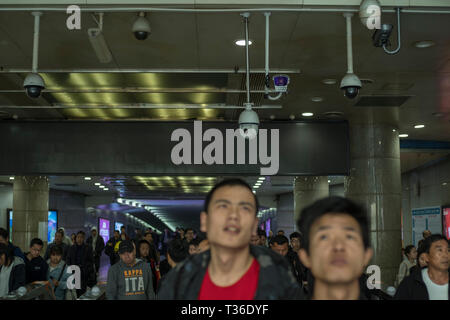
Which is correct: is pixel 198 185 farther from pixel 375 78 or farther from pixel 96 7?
pixel 96 7

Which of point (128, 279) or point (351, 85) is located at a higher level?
point (351, 85)

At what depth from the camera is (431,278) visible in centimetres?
357

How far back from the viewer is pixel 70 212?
26266 mm

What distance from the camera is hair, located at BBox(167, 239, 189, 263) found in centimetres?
494

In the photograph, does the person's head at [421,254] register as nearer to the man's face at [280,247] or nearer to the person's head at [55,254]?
the man's face at [280,247]

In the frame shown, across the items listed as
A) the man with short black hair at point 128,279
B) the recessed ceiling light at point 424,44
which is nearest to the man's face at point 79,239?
the man with short black hair at point 128,279

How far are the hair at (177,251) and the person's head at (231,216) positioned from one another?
3.51m

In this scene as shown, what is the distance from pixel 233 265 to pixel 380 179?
27.9 feet

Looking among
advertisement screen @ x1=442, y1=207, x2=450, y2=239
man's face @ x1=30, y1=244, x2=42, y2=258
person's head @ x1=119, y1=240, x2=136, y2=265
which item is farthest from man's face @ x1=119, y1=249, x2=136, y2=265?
advertisement screen @ x1=442, y1=207, x2=450, y2=239

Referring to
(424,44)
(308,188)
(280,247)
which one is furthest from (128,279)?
(308,188)

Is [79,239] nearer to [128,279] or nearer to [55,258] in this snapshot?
[55,258]

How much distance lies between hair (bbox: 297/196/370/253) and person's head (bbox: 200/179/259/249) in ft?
0.57
